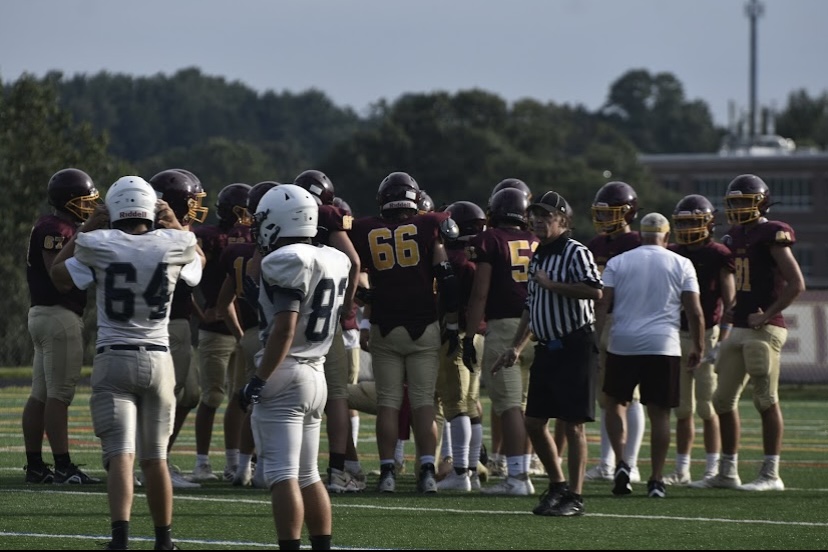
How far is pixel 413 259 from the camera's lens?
10.6 meters

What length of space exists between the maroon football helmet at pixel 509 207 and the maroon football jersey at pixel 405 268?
21.1 inches

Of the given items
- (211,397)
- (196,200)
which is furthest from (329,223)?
(211,397)

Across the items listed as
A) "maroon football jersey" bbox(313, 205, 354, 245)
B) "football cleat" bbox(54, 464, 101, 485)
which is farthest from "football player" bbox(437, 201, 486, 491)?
"football cleat" bbox(54, 464, 101, 485)

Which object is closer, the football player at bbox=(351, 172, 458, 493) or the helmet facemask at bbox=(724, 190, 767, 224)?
the football player at bbox=(351, 172, 458, 493)

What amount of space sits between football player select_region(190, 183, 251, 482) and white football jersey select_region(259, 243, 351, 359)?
3.78 m

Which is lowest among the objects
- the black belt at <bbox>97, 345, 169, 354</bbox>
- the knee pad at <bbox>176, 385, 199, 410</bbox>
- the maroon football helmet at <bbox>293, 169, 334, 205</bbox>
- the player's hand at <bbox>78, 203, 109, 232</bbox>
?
the knee pad at <bbox>176, 385, 199, 410</bbox>

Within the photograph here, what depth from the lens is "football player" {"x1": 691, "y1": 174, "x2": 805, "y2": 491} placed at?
36.1ft

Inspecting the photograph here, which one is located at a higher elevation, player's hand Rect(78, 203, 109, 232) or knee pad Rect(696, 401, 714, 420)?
player's hand Rect(78, 203, 109, 232)

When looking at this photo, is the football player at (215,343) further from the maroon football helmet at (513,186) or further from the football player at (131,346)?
the football player at (131,346)

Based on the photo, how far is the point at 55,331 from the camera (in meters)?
10.4

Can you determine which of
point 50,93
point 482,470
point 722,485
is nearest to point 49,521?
point 482,470

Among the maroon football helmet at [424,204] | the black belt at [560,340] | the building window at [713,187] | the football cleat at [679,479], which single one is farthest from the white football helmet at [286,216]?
the building window at [713,187]

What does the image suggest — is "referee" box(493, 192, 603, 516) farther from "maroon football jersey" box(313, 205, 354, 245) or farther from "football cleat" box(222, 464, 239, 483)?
"football cleat" box(222, 464, 239, 483)

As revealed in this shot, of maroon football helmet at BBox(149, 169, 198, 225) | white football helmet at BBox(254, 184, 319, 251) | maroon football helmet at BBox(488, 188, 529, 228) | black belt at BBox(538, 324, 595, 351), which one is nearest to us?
white football helmet at BBox(254, 184, 319, 251)
